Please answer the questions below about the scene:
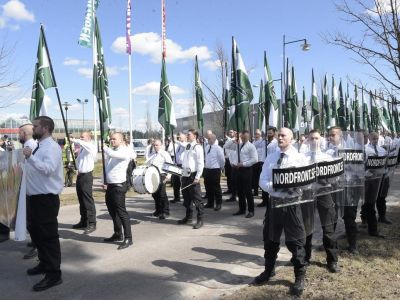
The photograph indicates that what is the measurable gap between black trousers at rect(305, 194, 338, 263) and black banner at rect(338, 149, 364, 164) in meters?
0.97

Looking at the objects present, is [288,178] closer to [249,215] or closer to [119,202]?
[119,202]

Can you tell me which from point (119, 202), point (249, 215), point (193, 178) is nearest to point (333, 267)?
point (119, 202)

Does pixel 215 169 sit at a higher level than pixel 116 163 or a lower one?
lower

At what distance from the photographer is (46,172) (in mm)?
5305

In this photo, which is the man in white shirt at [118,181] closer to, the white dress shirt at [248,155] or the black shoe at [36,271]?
the black shoe at [36,271]

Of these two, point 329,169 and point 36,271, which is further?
point 36,271

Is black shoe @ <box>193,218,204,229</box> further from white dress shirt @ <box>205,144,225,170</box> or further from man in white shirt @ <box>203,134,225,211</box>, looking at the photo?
white dress shirt @ <box>205,144,225,170</box>

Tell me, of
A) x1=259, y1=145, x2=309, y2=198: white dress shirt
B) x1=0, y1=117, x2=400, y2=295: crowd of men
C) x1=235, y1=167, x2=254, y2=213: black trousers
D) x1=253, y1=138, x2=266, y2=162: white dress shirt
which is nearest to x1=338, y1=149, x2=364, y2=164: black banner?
x1=0, y1=117, x2=400, y2=295: crowd of men

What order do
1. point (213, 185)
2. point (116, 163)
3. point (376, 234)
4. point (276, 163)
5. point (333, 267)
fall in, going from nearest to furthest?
point (276, 163) < point (333, 267) < point (116, 163) < point (376, 234) < point (213, 185)

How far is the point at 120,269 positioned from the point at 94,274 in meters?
0.38

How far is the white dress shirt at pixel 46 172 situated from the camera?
5.38 m

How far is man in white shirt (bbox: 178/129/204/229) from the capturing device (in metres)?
9.02

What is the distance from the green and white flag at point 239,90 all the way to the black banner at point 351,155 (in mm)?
4724

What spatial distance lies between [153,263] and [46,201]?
1909 millimetres
